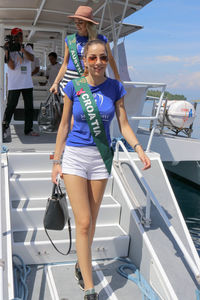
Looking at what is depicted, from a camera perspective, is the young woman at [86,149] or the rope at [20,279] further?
the rope at [20,279]

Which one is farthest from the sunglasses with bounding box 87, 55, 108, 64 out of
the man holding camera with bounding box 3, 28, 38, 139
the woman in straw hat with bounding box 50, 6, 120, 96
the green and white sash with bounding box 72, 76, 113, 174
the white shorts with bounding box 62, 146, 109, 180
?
the man holding camera with bounding box 3, 28, 38, 139

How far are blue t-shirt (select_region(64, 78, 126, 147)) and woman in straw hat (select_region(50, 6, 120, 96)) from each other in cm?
79

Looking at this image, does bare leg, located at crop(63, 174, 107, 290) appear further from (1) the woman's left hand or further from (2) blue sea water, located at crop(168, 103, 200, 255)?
(2) blue sea water, located at crop(168, 103, 200, 255)

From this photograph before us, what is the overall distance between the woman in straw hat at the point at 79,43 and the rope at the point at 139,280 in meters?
1.90

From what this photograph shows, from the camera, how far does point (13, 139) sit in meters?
5.24

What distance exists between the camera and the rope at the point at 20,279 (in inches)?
103

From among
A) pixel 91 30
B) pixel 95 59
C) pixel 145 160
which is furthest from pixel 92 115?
pixel 91 30

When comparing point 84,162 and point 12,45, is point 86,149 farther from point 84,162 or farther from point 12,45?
point 12,45

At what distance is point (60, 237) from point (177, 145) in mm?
4606

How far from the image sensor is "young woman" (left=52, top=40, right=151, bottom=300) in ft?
7.55

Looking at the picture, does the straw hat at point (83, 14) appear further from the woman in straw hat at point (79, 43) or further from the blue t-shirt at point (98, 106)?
the blue t-shirt at point (98, 106)

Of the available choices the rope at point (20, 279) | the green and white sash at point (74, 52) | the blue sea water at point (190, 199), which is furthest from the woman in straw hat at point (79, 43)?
the blue sea water at point (190, 199)

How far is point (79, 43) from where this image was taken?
125 inches

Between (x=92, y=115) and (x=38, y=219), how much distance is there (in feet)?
5.32
